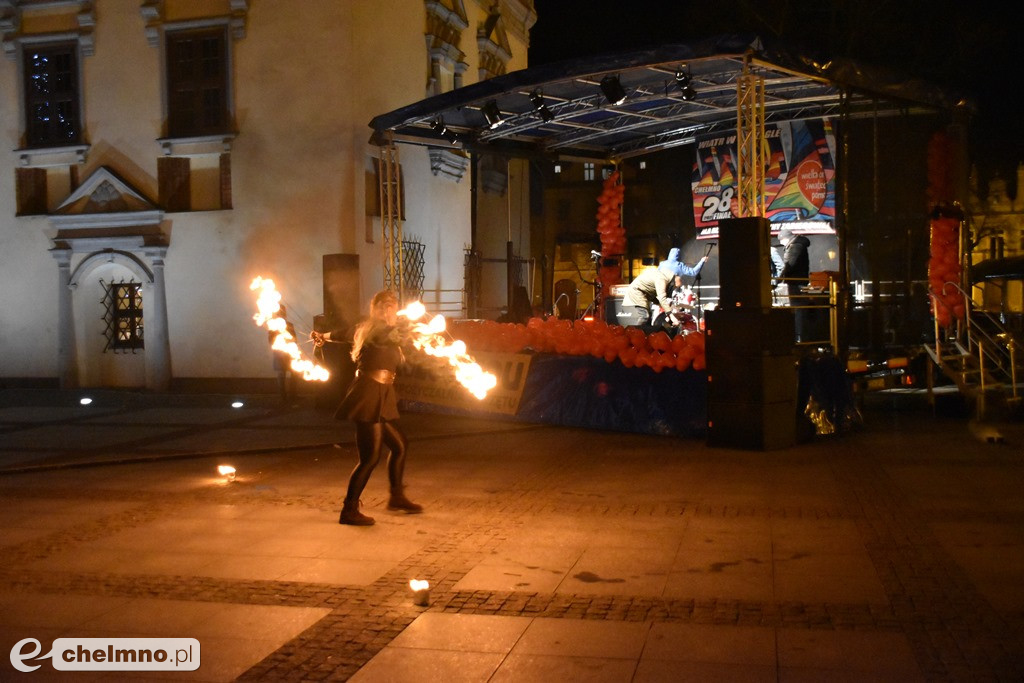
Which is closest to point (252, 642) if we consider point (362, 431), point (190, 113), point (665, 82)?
point (362, 431)

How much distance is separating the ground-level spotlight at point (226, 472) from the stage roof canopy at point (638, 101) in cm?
682

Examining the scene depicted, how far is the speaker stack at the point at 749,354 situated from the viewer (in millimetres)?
11805

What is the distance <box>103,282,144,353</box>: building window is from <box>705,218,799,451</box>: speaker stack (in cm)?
1281

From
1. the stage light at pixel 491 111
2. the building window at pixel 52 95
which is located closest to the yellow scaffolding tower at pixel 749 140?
the stage light at pixel 491 111

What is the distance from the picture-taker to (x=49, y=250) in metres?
20.3

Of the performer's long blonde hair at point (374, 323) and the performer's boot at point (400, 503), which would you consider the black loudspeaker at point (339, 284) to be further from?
the performer's long blonde hair at point (374, 323)

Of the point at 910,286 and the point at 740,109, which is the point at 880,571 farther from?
the point at 910,286

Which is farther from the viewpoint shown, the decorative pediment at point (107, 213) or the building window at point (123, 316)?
the building window at point (123, 316)

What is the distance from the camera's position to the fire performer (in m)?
8.48

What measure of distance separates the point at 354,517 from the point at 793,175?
11740mm

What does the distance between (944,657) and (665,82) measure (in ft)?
37.5

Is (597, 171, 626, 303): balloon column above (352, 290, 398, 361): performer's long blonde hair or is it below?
above

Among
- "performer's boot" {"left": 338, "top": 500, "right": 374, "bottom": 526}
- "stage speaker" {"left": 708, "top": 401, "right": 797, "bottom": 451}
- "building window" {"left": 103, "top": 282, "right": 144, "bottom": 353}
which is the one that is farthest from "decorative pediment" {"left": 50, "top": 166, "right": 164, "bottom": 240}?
"performer's boot" {"left": 338, "top": 500, "right": 374, "bottom": 526}

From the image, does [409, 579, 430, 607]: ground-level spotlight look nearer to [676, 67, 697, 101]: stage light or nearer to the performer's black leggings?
the performer's black leggings
